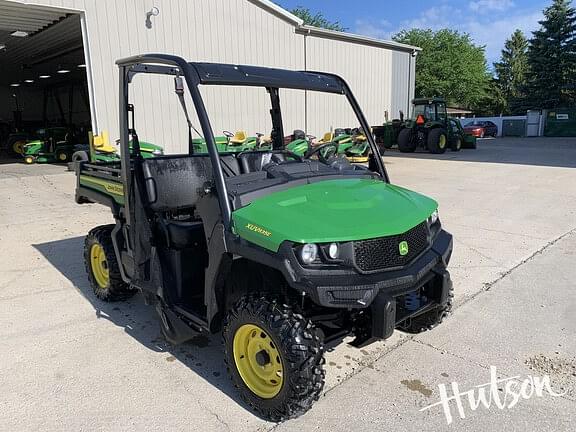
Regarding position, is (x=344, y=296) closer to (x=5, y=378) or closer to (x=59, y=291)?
(x=5, y=378)

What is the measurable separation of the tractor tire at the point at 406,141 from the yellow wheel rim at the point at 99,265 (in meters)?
16.3

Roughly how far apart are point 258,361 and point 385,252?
89cm

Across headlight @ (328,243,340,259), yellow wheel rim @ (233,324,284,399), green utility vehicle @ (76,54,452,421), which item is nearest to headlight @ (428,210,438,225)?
green utility vehicle @ (76,54,452,421)

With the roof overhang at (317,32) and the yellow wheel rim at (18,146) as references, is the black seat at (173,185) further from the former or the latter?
the yellow wheel rim at (18,146)

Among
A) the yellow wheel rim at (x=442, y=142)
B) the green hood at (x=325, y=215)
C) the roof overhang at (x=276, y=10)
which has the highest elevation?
the roof overhang at (x=276, y=10)

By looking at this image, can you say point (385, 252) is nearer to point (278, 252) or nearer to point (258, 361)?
point (278, 252)

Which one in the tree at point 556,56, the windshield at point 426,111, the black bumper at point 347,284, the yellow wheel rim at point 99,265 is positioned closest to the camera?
the black bumper at point 347,284

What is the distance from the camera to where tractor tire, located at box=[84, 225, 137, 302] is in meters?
3.76

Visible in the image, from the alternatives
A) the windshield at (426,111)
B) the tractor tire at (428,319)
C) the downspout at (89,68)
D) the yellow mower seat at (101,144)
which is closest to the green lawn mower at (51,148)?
the downspout at (89,68)

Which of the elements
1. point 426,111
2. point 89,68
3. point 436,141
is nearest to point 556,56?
point 426,111

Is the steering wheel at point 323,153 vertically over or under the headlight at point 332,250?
over

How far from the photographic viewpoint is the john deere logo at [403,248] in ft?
7.73

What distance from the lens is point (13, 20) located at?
41.0 ft

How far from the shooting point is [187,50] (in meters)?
13.4
